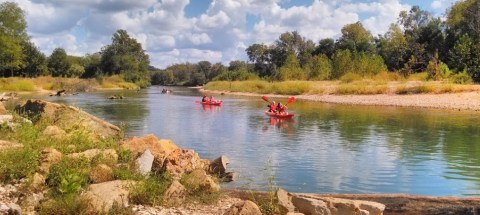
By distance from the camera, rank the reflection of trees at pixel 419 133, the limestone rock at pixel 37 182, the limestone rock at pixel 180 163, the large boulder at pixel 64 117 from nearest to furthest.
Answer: the limestone rock at pixel 37 182 → the limestone rock at pixel 180 163 → the large boulder at pixel 64 117 → the reflection of trees at pixel 419 133

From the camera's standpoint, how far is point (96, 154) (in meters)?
9.70

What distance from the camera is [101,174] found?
8727 millimetres

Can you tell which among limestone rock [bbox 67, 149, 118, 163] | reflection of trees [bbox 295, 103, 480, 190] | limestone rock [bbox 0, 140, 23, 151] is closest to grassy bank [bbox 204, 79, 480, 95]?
reflection of trees [bbox 295, 103, 480, 190]

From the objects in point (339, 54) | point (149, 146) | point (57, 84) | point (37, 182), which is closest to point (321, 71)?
point (339, 54)

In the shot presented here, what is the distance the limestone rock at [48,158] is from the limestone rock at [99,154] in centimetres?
24

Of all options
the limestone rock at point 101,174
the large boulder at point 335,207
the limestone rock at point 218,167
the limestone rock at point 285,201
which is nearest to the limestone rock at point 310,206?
the large boulder at point 335,207

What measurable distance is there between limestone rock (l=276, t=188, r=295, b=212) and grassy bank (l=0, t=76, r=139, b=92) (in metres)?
50.8

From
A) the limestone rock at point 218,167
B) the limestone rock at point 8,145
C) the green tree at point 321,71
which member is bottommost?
the limestone rock at point 218,167

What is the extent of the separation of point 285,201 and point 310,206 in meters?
0.45

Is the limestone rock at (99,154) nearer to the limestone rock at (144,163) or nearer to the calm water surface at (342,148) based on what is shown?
the limestone rock at (144,163)

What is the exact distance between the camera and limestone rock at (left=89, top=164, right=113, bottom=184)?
8.62m

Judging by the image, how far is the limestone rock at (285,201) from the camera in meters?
8.37

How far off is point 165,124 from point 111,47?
97531 mm

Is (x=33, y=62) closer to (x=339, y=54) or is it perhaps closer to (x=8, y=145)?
(x=339, y=54)
